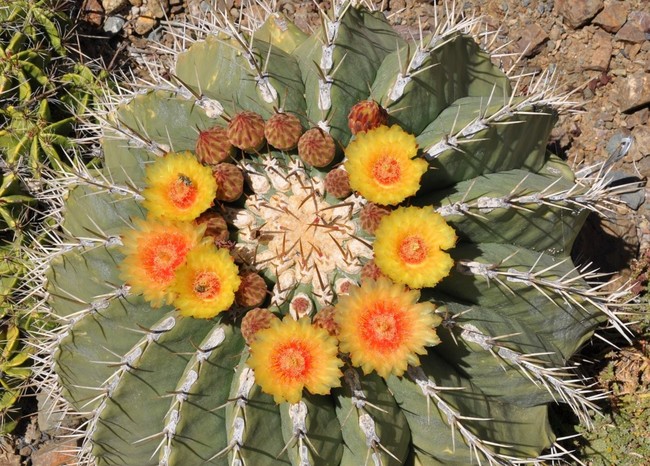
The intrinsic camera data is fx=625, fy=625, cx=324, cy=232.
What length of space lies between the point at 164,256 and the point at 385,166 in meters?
0.89

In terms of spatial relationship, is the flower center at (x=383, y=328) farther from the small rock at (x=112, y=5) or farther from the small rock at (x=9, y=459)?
the small rock at (x=112, y=5)

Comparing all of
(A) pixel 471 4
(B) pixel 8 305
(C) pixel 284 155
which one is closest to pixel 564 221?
(C) pixel 284 155

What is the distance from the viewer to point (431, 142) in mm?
2543

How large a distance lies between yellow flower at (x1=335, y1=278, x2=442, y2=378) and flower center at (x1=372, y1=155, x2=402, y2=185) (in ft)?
1.24

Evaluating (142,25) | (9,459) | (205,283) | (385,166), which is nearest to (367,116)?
(385,166)

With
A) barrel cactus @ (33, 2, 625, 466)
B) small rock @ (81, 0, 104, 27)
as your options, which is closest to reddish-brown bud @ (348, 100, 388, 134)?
barrel cactus @ (33, 2, 625, 466)

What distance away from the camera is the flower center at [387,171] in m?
2.32

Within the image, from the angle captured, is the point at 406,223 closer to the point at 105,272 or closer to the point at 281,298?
the point at 281,298

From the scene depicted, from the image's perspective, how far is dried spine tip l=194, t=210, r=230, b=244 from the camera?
2.46 metres

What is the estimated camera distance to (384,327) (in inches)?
86.0

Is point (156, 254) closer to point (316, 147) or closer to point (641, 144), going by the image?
point (316, 147)

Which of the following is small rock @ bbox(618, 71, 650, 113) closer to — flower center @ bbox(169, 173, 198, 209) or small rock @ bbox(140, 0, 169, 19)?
flower center @ bbox(169, 173, 198, 209)

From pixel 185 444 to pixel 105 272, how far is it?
81 centimetres

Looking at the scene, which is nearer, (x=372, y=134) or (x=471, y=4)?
(x=372, y=134)
